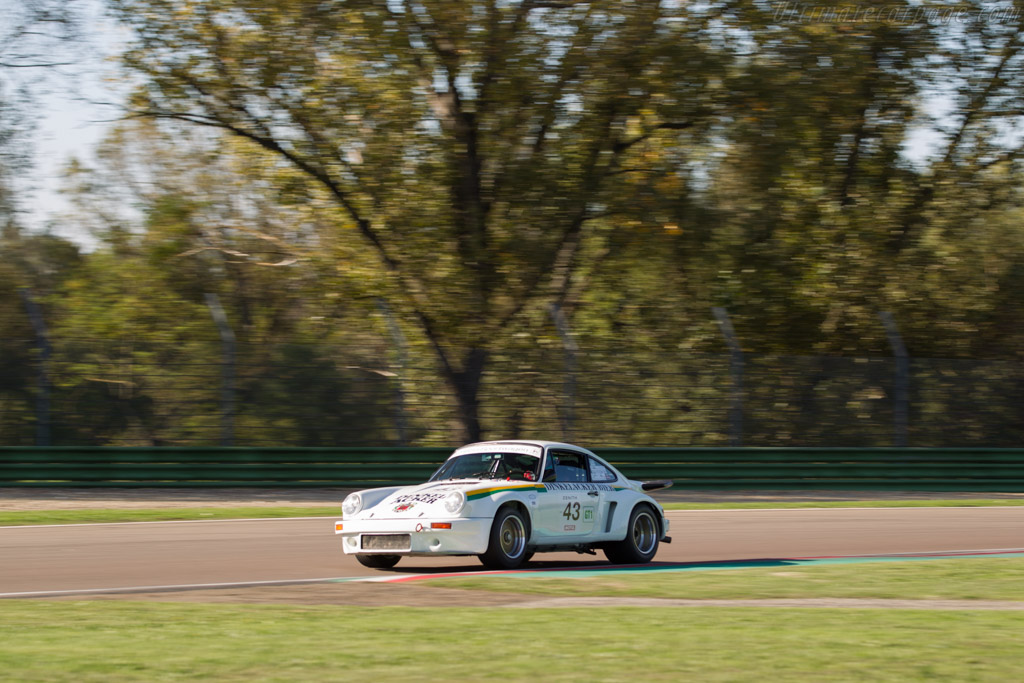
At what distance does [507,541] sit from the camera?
1067 cm

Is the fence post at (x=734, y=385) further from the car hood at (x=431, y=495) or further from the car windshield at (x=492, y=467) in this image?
the car hood at (x=431, y=495)

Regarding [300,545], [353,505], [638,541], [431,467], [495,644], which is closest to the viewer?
[495,644]

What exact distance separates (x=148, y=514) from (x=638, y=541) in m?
7.28

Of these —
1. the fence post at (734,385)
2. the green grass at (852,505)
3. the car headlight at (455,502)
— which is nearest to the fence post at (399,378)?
the green grass at (852,505)

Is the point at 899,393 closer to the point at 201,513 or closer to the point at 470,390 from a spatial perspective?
the point at 470,390

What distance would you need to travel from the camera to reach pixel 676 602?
870cm

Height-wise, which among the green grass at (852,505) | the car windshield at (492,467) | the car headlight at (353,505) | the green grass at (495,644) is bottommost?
the green grass at (852,505)

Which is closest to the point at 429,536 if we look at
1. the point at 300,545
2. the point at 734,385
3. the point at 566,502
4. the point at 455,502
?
the point at 455,502

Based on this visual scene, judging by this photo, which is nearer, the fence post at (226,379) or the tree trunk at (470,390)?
the fence post at (226,379)

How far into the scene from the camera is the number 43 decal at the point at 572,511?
1113 cm

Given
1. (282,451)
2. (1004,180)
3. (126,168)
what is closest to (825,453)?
(1004,180)

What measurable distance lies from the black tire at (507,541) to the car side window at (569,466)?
74 cm

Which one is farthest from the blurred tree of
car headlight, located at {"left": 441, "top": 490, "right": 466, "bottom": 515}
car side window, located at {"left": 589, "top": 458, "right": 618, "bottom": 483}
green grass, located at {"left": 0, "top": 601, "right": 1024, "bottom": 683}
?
green grass, located at {"left": 0, "top": 601, "right": 1024, "bottom": 683}

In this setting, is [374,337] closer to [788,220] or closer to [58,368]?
[58,368]
